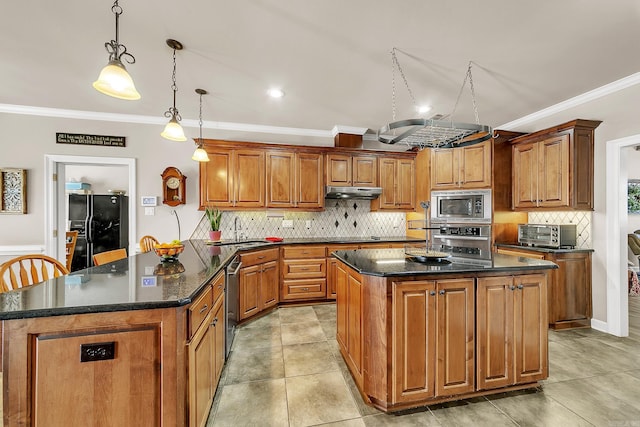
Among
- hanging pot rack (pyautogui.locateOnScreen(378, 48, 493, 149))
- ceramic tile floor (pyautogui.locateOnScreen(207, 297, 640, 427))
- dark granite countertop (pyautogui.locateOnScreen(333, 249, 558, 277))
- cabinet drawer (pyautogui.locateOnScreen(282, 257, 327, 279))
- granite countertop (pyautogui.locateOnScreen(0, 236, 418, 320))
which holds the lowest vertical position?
ceramic tile floor (pyautogui.locateOnScreen(207, 297, 640, 427))

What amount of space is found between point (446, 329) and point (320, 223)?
287 centimetres

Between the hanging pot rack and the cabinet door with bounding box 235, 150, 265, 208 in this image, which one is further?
the cabinet door with bounding box 235, 150, 265, 208

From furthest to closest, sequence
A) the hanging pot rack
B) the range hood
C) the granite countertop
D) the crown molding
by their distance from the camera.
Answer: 1. the range hood
2. the crown molding
3. the hanging pot rack
4. the granite countertop

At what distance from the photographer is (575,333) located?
292 cm

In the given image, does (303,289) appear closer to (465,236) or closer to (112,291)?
(465,236)

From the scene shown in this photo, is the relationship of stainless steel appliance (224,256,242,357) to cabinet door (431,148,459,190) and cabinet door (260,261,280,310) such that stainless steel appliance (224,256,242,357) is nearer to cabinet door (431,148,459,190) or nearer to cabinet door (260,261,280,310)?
cabinet door (260,261,280,310)

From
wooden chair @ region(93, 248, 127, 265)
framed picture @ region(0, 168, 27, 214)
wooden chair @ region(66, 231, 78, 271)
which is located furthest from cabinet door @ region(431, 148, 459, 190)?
wooden chair @ region(66, 231, 78, 271)

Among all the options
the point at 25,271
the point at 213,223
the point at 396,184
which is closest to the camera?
the point at 25,271

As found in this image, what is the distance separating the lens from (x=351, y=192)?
4.06 m

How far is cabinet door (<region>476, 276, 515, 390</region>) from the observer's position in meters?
1.81

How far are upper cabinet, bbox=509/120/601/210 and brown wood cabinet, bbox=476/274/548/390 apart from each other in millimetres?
1831

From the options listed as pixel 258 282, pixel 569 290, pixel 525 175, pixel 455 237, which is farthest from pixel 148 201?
pixel 569 290

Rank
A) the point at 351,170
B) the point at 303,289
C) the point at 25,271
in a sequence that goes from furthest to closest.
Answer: the point at 351,170, the point at 303,289, the point at 25,271

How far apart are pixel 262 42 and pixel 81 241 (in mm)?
5591
